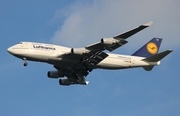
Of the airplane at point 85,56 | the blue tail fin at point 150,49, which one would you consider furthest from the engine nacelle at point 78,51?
the blue tail fin at point 150,49

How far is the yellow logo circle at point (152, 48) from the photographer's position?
72.8 m

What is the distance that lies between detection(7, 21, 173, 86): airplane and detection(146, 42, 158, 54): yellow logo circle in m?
0.93

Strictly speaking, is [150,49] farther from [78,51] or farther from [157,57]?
[78,51]

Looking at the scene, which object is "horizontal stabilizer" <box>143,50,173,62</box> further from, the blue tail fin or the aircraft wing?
the aircraft wing

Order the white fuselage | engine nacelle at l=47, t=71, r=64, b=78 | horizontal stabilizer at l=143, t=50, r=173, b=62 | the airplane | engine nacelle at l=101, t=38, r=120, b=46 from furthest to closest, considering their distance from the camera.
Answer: engine nacelle at l=47, t=71, r=64, b=78
horizontal stabilizer at l=143, t=50, r=173, b=62
the white fuselage
the airplane
engine nacelle at l=101, t=38, r=120, b=46

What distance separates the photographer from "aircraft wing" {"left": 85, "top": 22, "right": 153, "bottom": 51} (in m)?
59.8

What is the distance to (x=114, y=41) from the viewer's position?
61.5m

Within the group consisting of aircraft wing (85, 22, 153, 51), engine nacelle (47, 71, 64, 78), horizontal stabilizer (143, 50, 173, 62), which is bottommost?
engine nacelle (47, 71, 64, 78)

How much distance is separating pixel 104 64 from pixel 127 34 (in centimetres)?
813

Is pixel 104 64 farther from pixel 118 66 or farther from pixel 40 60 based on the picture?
pixel 40 60

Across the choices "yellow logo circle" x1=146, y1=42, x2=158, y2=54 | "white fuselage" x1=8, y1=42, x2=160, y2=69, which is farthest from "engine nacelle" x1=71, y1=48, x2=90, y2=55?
"yellow logo circle" x1=146, y1=42, x2=158, y2=54

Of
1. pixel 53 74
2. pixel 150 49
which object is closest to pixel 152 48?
pixel 150 49

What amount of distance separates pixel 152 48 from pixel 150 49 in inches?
14.8

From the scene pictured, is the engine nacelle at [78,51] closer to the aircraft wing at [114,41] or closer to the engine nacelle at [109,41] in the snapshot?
the aircraft wing at [114,41]
